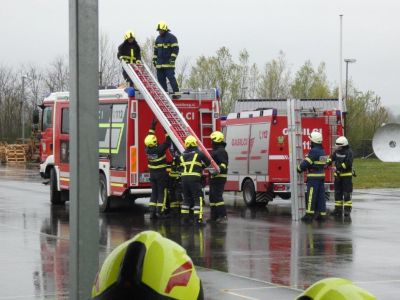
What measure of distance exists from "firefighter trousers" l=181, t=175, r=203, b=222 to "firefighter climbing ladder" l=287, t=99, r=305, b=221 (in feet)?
7.89

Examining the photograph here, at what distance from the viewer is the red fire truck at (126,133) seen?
17828 millimetres

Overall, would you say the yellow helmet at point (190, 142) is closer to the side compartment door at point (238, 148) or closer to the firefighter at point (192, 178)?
the firefighter at point (192, 178)

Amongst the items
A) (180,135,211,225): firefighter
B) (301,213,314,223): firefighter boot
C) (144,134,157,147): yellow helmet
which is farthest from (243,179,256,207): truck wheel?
(180,135,211,225): firefighter

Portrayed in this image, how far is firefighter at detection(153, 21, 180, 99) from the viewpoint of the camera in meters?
18.5

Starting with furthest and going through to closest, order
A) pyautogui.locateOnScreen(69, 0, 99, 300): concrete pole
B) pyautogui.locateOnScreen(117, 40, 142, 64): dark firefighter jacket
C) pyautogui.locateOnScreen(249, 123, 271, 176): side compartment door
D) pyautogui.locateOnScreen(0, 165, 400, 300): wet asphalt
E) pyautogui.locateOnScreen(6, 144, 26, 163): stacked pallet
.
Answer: pyautogui.locateOnScreen(6, 144, 26, 163): stacked pallet → pyautogui.locateOnScreen(249, 123, 271, 176): side compartment door → pyautogui.locateOnScreen(117, 40, 142, 64): dark firefighter jacket → pyautogui.locateOnScreen(0, 165, 400, 300): wet asphalt → pyautogui.locateOnScreen(69, 0, 99, 300): concrete pole

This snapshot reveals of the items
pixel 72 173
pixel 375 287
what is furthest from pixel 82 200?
pixel 375 287

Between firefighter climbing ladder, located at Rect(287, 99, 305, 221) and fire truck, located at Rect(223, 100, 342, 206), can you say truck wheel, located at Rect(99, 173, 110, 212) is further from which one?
firefighter climbing ladder, located at Rect(287, 99, 305, 221)

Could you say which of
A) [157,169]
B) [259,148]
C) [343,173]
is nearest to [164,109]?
[157,169]

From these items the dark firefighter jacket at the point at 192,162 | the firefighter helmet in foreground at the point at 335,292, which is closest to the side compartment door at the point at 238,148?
the dark firefighter jacket at the point at 192,162

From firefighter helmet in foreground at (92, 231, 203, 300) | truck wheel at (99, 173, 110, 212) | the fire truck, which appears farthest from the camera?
the fire truck

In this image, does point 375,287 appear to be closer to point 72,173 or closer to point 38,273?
point 38,273

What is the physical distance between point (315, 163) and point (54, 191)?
736 cm

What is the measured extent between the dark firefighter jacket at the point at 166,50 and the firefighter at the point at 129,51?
0.54m

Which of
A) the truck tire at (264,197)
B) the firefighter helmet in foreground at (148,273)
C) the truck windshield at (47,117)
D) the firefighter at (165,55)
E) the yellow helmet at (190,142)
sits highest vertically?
the firefighter at (165,55)
